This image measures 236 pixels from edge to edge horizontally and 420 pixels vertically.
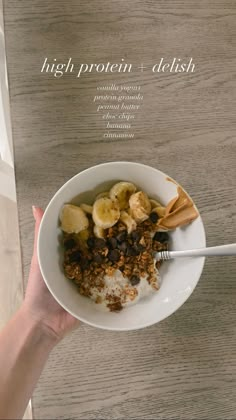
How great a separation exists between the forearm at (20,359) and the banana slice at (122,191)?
249 millimetres

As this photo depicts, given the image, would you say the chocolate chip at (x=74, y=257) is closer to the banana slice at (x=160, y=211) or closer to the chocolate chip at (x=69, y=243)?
the chocolate chip at (x=69, y=243)

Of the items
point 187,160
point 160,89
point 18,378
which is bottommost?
point 18,378

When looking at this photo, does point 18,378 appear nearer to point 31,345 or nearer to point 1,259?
point 31,345

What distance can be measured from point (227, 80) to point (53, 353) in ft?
1.88

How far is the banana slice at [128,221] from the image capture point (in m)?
0.73

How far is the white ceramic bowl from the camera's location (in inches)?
27.3

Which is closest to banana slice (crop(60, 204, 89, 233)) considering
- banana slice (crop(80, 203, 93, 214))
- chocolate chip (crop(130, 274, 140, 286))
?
banana slice (crop(80, 203, 93, 214))

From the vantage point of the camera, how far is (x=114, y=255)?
0.73 metres

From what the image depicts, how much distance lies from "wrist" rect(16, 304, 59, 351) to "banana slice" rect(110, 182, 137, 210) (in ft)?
0.80

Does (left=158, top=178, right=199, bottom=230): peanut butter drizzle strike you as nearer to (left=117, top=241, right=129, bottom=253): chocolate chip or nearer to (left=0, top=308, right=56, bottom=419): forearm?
(left=117, top=241, right=129, bottom=253): chocolate chip

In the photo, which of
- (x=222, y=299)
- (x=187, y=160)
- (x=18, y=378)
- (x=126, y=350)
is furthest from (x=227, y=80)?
(x=18, y=378)

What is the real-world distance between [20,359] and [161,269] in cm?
26

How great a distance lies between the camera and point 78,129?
84 centimetres

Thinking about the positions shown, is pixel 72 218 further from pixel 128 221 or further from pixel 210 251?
pixel 210 251
